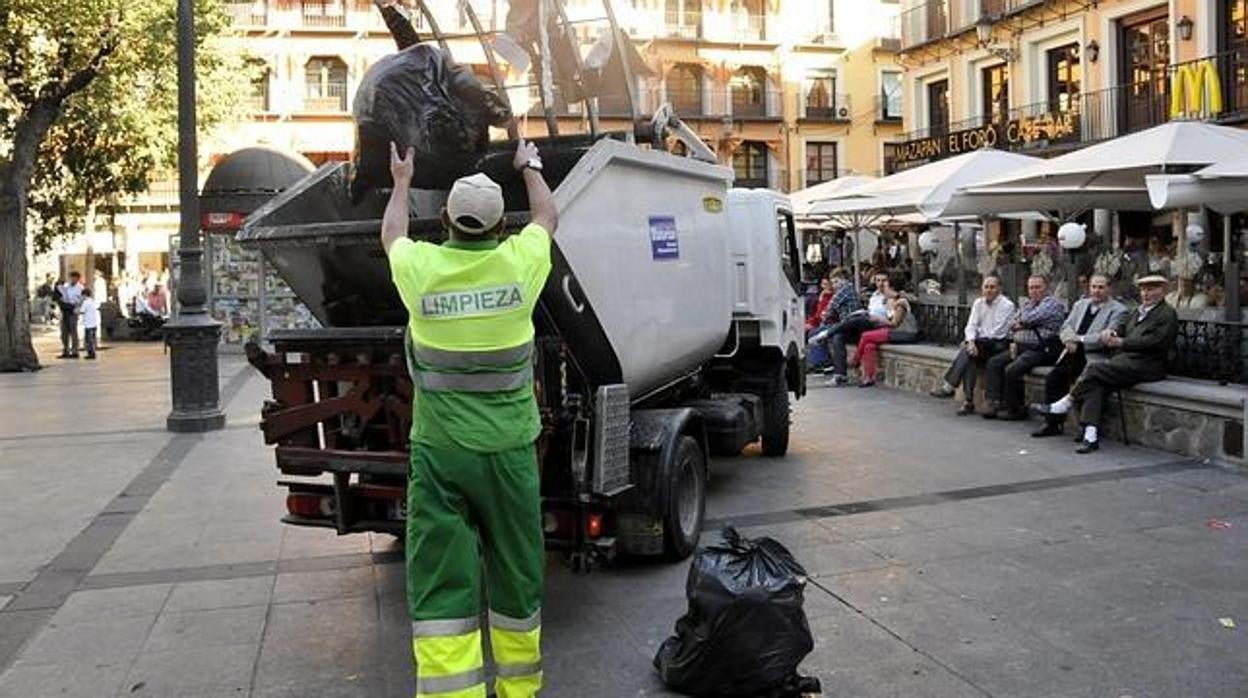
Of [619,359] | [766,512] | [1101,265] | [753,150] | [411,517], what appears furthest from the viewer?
[753,150]

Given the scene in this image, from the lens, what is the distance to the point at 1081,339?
9977 millimetres

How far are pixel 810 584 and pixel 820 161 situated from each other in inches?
1805

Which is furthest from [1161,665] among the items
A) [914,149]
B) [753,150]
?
[753,150]

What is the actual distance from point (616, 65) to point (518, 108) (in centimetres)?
66

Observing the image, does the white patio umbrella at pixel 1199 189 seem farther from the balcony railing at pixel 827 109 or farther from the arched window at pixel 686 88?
the balcony railing at pixel 827 109

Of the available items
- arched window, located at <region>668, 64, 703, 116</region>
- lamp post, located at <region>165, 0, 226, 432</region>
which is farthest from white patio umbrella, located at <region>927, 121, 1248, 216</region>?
arched window, located at <region>668, 64, 703, 116</region>

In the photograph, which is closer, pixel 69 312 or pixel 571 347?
pixel 571 347

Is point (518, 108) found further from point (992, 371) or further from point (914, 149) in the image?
point (914, 149)

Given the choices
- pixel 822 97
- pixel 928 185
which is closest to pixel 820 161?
pixel 822 97

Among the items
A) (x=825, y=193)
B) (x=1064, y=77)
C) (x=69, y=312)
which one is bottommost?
(x=69, y=312)

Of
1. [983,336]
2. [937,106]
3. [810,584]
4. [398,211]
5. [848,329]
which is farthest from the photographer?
[937,106]

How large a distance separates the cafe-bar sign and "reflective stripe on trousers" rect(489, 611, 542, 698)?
23.7 meters

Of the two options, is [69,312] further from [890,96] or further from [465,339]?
[890,96]

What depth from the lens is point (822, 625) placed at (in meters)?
5.15
